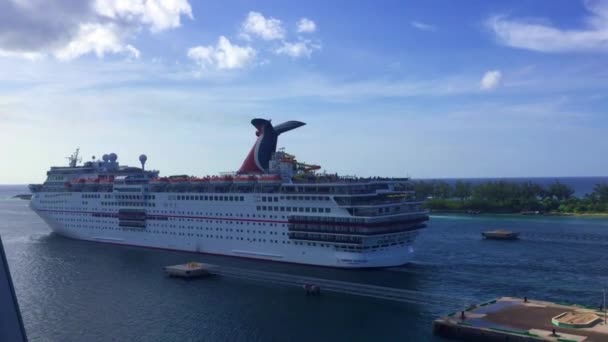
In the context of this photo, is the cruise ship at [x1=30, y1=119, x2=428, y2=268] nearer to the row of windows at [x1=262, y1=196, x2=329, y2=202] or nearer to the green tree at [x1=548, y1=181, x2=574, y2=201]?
the row of windows at [x1=262, y1=196, x2=329, y2=202]

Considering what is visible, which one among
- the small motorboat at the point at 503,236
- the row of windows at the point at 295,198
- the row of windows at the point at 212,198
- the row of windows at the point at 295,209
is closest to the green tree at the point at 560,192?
the small motorboat at the point at 503,236

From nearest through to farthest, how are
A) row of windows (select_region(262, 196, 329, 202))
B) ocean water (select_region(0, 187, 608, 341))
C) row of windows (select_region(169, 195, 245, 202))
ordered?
ocean water (select_region(0, 187, 608, 341)), row of windows (select_region(262, 196, 329, 202)), row of windows (select_region(169, 195, 245, 202))

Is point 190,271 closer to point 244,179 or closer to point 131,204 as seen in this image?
point 244,179

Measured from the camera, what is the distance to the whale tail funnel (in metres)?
60.9

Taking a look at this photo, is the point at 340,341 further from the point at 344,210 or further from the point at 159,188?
the point at 159,188

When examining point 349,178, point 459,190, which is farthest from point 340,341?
point 459,190

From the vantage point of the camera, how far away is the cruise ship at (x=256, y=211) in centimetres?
4659

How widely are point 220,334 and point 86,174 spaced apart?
49400mm

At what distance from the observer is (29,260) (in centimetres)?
5712

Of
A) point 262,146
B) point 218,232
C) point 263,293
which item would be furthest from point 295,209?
point 262,146

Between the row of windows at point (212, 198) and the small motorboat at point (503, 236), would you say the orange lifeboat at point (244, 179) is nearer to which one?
the row of windows at point (212, 198)

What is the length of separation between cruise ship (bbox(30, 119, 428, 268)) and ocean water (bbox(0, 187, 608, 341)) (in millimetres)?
1841

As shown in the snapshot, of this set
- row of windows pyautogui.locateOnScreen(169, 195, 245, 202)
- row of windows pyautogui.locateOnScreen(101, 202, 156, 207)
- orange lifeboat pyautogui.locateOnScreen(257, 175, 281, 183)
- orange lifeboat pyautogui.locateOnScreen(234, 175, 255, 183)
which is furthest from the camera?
row of windows pyautogui.locateOnScreen(101, 202, 156, 207)

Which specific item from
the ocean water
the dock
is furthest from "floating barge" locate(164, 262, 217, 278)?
the ocean water
